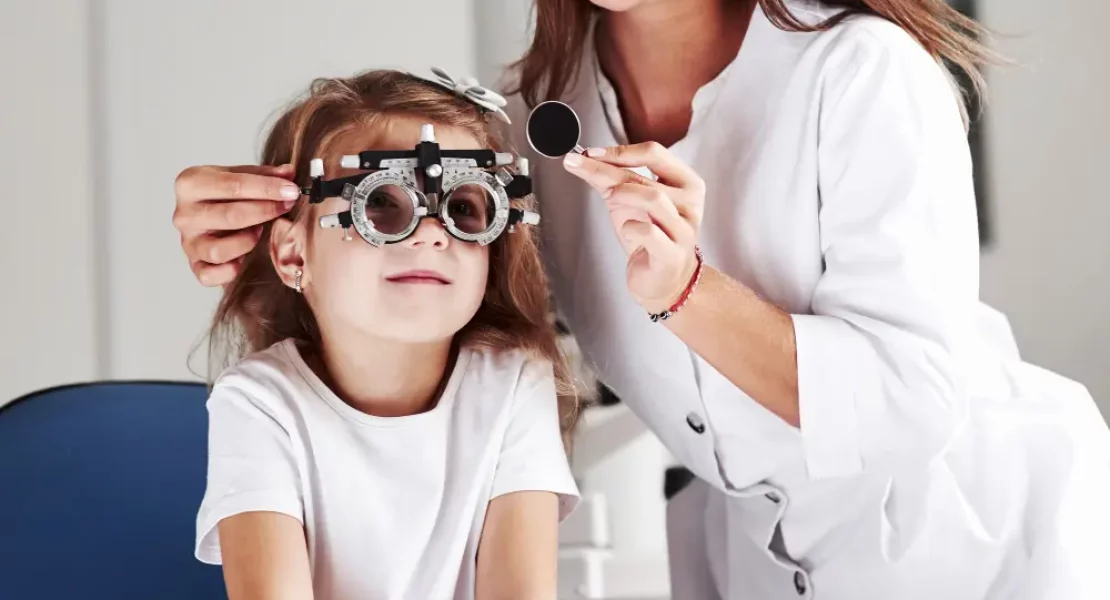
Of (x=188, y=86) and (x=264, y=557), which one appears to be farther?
(x=188, y=86)

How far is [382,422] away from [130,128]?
1251 millimetres

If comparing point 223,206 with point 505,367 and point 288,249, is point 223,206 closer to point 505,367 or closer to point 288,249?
point 288,249

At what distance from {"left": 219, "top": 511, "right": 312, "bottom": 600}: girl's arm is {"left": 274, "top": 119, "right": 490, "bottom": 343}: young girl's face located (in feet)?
0.75

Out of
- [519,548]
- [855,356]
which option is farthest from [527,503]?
[855,356]

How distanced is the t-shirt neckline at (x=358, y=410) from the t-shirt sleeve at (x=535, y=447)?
3.0 inches

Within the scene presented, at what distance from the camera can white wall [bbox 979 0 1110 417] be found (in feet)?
6.55

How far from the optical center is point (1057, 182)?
201cm

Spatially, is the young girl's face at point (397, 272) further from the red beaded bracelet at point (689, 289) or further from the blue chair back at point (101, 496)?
the blue chair back at point (101, 496)

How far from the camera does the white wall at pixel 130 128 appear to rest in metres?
2.16

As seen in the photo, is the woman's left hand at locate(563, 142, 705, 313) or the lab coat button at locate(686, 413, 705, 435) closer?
the woman's left hand at locate(563, 142, 705, 313)

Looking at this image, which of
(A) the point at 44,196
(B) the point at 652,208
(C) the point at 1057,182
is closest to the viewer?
(B) the point at 652,208

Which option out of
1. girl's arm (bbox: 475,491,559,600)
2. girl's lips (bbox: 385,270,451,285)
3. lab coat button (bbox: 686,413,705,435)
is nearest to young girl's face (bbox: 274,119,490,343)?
girl's lips (bbox: 385,270,451,285)

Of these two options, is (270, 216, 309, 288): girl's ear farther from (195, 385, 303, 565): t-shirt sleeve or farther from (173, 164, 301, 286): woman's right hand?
(195, 385, 303, 565): t-shirt sleeve

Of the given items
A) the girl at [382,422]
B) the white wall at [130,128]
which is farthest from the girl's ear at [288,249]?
the white wall at [130,128]
